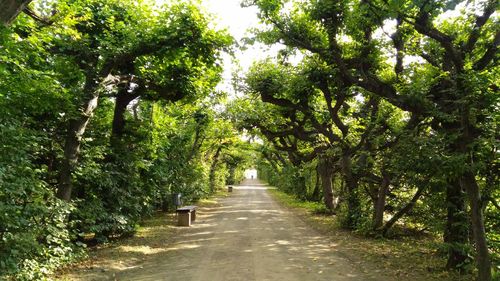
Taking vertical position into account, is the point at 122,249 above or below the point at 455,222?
below

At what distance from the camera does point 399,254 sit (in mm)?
9586

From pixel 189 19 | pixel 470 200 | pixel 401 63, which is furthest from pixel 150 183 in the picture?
pixel 470 200

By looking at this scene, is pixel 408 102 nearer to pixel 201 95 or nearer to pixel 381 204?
pixel 381 204

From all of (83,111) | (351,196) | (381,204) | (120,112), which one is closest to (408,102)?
(381,204)

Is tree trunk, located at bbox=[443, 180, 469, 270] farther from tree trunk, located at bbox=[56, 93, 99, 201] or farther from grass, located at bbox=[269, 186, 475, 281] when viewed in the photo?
tree trunk, located at bbox=[56, 93, 99, 201]

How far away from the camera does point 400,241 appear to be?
37.5 feet

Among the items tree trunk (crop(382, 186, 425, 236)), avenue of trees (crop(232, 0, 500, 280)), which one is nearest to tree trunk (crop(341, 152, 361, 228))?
avenue of trees (crop(232, 0, 500, 280))

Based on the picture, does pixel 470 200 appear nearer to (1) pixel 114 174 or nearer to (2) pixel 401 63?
(2) pixel 401 63

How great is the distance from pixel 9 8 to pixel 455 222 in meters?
8.13

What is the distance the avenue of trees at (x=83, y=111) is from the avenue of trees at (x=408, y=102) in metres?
2.74

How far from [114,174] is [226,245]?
367 centimetres

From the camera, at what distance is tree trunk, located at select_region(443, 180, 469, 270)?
757cm

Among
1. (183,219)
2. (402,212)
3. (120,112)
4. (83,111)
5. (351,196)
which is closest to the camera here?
(83,111)

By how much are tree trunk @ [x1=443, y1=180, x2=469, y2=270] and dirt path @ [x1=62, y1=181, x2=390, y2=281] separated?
169cm
